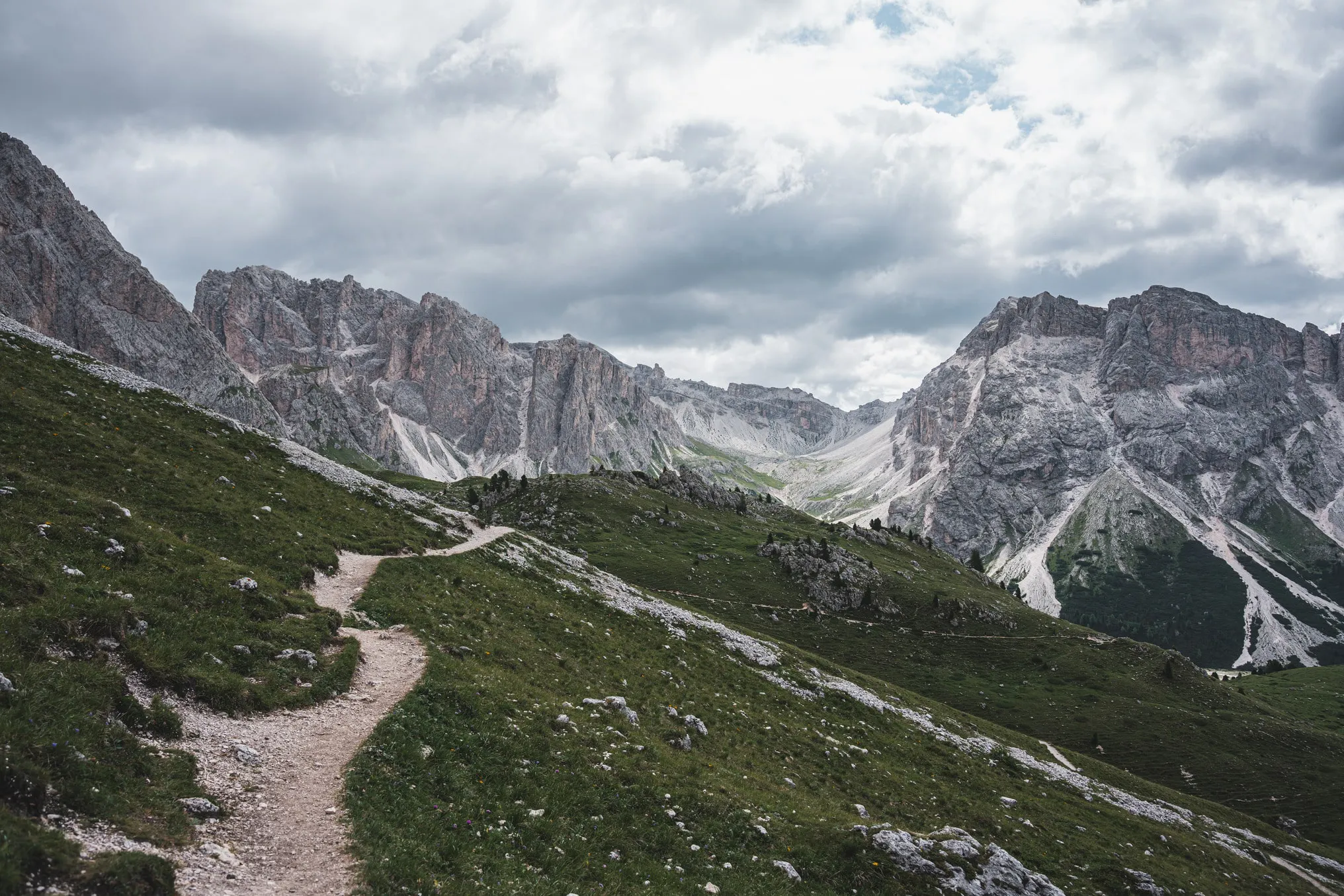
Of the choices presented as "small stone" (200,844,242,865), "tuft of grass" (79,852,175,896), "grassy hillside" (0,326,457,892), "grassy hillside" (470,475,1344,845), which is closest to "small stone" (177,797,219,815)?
"grassy hillside" (0,326,457,892)

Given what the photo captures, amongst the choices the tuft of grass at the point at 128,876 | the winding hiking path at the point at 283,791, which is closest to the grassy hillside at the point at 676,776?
the winding hiking path at the point at 283,791

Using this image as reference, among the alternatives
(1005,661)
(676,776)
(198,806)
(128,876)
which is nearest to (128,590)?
(198,806)

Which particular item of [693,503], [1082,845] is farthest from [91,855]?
[693,503]

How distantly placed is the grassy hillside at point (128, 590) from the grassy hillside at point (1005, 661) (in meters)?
54.4

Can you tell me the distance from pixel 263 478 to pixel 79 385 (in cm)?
1510

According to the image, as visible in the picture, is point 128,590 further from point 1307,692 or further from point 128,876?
point 1307,692

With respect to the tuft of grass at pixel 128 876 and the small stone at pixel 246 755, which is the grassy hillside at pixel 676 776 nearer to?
the small stone at pixel 246 755

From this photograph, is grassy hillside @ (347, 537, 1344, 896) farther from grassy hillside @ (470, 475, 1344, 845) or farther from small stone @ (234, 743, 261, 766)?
grassy hillside @ (470, 475, 1344, 845)

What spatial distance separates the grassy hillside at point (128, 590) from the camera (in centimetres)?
1232

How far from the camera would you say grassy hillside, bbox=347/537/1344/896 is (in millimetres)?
16766

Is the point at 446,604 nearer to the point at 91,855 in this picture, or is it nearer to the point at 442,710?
the point at 442,710

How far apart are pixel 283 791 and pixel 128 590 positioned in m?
10.7

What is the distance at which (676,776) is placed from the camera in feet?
Answer: 74.7

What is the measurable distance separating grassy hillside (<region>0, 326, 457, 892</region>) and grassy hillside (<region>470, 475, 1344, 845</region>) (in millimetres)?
54378
